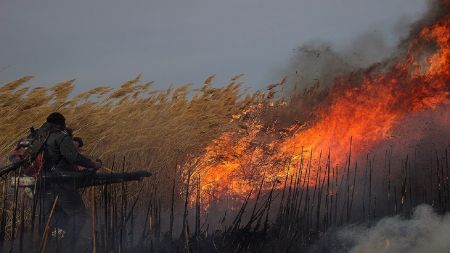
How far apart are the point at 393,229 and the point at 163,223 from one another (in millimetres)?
3535

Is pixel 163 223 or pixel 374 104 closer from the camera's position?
pixel 163 223

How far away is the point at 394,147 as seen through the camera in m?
9.38

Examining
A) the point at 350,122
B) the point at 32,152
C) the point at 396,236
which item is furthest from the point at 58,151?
the point at 350,122

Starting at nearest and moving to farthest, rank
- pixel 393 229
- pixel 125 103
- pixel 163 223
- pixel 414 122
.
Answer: pixel 393 229
pixel 163 223
pixel 414 122
pixel 125 103

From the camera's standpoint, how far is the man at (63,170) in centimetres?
661

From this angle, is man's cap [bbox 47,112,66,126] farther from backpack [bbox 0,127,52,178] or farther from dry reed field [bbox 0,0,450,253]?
dry reed field [bbox 0,0,450,253]

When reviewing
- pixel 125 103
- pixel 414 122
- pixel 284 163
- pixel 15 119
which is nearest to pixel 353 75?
pixel 414 122

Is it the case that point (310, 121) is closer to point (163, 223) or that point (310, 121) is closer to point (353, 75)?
point (353, 75)

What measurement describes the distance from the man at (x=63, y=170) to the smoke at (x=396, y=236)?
2714 mm

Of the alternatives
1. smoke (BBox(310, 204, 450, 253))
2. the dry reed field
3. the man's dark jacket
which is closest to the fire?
the dry reed field

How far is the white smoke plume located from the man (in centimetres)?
302

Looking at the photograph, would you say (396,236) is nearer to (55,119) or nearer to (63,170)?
(63,170)

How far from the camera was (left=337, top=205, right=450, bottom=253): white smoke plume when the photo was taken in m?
5.86

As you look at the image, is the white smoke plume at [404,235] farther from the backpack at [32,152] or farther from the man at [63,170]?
the backpack at [32,152]
